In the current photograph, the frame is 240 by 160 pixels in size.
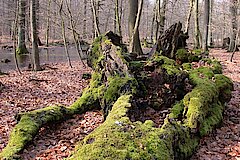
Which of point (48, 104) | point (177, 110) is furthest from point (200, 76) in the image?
point (48, 104)

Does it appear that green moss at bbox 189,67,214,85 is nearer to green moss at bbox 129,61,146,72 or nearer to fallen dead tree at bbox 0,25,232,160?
fallen dead tree at bbox 0,25,232,160

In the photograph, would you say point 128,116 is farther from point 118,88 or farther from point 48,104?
point 48,104

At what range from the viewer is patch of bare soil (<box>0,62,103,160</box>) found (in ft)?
17.7

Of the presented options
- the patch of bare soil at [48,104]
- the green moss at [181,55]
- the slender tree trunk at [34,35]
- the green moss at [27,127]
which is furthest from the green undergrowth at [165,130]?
the slender tree trunk at [34,35]

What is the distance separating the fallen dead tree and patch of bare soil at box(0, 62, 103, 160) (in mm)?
265

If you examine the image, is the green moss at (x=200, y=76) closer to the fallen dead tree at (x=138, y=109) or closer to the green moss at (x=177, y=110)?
the fallen dead tree at (x=138, y=109)

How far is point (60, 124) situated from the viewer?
21.6 ft

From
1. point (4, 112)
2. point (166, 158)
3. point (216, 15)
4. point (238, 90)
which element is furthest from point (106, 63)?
point (216, 15)

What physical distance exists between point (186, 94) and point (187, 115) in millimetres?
893

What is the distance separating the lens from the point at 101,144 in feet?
11.8

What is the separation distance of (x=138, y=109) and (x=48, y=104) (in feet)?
11.8

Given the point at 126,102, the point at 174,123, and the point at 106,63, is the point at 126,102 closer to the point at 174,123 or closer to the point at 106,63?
the point at 174,123

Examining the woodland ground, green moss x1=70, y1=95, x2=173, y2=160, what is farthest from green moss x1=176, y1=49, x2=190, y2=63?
green moss x1=70, y1=95, x2=173, y2=160

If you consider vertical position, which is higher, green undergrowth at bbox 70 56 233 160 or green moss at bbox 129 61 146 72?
green moss at bbox 129 61 146 72
